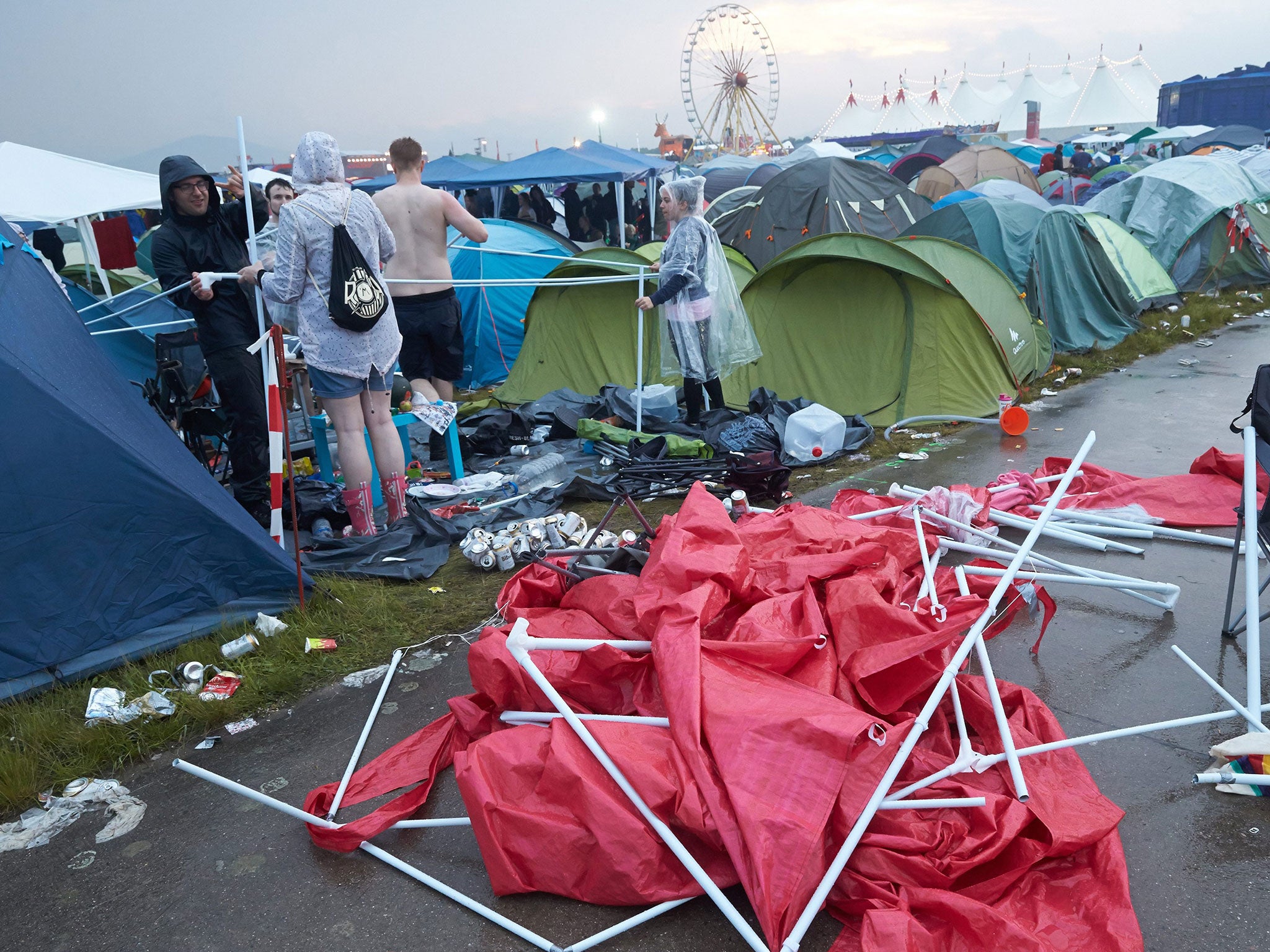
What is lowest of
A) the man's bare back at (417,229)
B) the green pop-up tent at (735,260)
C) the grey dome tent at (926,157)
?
the green pop-up tent at (735,260)

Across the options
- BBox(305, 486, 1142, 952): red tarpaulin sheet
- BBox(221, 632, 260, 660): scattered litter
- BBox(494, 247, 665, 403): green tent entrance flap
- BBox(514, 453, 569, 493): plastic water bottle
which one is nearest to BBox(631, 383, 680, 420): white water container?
BBox(494, 247, 665, 403): green tent entrance flap

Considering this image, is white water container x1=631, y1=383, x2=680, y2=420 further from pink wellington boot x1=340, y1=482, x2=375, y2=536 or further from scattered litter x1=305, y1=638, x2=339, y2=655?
scattered litter x1=305, y1=638, x2=339, y2=655

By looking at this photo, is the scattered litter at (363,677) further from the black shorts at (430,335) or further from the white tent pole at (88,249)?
the white tent pole at (88,249)

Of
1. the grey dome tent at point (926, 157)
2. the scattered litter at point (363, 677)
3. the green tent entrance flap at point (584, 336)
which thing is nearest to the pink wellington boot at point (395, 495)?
the scattered litter at point (363, 677)

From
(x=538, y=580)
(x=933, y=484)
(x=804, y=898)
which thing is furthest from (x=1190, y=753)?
(x=933, y=484)

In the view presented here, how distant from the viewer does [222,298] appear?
4574 millimetres

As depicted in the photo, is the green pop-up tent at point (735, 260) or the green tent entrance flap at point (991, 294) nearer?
the green tent entrance flap at point (991, 294)

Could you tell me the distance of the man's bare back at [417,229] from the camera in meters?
5.30

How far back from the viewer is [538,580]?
3258mm

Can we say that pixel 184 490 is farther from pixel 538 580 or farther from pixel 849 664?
pixel 849 664

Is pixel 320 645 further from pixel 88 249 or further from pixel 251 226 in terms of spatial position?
pixel 88 249

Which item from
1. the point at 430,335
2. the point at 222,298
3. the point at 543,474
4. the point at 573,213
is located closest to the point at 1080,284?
the point at 543,474

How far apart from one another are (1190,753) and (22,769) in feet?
11.7

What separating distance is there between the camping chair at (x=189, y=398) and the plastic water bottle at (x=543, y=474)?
1722mm
